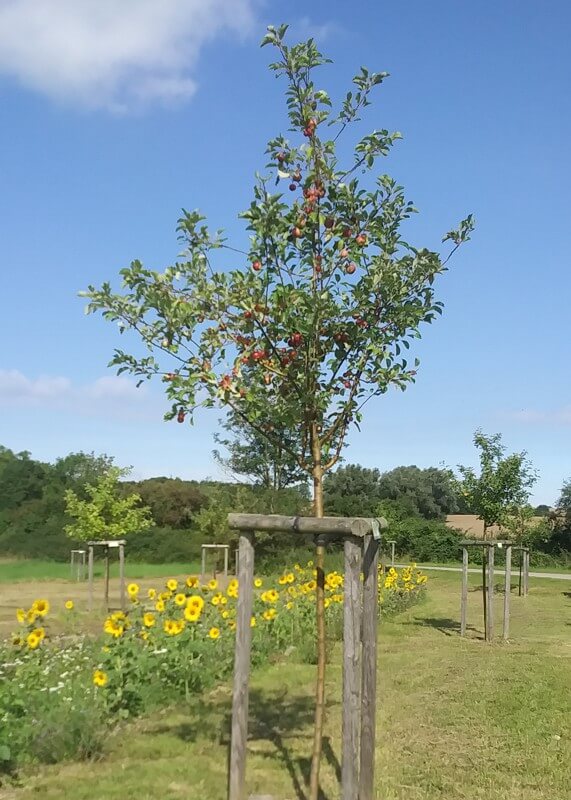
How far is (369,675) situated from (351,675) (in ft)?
2.31

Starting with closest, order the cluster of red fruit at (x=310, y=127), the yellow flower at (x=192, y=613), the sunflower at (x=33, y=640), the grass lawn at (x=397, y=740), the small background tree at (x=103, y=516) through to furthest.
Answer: the cluster of red fruit at (x=310, y=127), the grass lawn at (x=397, y=740), the sunflower at (x=33, y=640), the yellow flower at (x=192, y=613), the small background tree at (x=103, y=516)

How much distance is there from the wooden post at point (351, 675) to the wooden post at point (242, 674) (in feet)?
2.16

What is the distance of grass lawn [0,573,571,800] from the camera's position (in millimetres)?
5438

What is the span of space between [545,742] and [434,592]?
16.9 meters

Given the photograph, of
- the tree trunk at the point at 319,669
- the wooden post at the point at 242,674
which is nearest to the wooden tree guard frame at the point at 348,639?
the wooden post at the point at 242,674

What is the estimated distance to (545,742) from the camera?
21.8ft

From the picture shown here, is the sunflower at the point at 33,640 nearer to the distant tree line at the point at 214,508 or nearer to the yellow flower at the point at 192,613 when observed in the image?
the yellow flower at the point at 192,613

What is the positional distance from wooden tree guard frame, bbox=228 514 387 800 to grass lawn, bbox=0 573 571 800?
1.89 ft

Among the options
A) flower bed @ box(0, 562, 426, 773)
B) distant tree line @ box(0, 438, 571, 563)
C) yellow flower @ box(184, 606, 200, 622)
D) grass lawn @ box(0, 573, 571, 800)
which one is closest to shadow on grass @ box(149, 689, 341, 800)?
grass lawn @ box(0, 573, 571, 800)

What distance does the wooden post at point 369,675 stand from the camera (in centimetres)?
493

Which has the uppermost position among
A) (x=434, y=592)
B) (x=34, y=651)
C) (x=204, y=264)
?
(x=204, y=264)

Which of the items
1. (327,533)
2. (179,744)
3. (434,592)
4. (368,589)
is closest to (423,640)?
(179,744)

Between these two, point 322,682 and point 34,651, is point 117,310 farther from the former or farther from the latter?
point 34,651

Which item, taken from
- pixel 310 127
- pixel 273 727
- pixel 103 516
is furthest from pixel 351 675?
pixel 103 516
